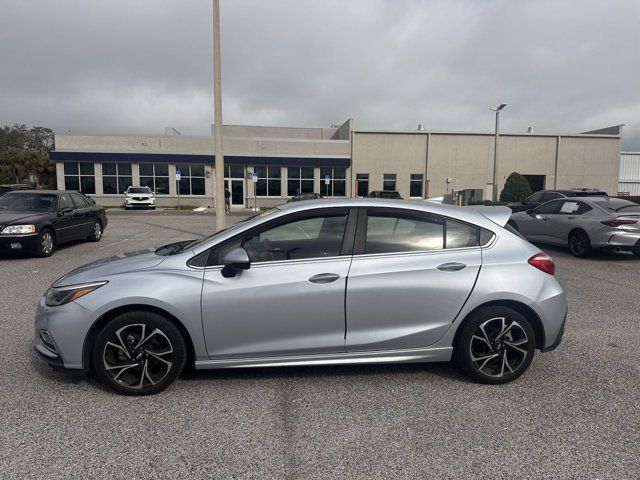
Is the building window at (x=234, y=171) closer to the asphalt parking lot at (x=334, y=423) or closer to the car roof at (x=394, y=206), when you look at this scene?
the asphalt parking lot at (x=334, y=423)

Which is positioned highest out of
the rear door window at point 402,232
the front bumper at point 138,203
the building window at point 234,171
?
the building window at point 234,171

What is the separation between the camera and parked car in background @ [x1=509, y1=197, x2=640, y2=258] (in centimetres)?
939

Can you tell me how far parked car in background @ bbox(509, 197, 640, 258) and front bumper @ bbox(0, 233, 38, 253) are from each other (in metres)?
12.0

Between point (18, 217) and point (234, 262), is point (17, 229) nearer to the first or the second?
point (18, 217)

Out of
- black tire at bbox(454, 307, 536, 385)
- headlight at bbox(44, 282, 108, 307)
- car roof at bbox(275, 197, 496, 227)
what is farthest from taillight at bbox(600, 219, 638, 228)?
headlight at bbox(44, 282, 108, 307)

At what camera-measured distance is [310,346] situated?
3.45 meters

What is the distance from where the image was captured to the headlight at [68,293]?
336 centimetres

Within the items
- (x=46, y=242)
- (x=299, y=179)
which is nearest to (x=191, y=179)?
(x=299, y=179)

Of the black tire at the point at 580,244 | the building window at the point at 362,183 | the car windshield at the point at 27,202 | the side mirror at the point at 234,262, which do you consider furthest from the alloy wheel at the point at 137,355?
the building window at the point at 362,183

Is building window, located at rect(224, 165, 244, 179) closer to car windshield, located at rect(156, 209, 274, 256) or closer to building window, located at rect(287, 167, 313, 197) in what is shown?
building window, located at rect(287, 167, 313, 197)

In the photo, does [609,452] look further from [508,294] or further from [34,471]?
[34,471]

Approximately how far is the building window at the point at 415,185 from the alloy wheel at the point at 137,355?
35063mm

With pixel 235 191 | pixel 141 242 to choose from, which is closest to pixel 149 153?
pixel 235 191

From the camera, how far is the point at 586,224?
32.5ft
